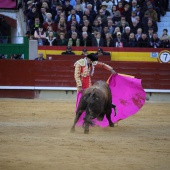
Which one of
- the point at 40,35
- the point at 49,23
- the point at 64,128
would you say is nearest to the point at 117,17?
the point at 49,23

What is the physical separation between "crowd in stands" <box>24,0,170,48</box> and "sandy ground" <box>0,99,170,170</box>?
359cm

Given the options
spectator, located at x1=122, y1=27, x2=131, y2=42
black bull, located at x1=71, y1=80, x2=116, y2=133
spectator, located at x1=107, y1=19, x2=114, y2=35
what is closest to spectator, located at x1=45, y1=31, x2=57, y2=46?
spectator, located at x1=107, y1=19, x2=114, y2=35

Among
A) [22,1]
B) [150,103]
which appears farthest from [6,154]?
[22,1]

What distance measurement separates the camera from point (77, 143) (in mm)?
8750

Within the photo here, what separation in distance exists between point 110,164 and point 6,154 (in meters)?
1.29

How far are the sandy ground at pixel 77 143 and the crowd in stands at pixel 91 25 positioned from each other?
3589 mm

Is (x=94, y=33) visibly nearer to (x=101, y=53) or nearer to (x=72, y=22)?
(x=101, y=53)

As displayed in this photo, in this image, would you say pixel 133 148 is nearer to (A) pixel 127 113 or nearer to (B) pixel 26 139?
(B) pixel 26 139

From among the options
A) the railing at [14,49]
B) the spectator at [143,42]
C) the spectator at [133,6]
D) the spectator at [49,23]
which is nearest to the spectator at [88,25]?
the spectator at [49,23]

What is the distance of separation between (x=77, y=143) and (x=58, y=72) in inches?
290

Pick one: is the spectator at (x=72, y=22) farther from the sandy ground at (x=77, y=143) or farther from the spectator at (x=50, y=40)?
the sandy ground at (x=77, y=143)

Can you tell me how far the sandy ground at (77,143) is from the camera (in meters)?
7.30

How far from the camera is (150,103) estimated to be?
15.5m

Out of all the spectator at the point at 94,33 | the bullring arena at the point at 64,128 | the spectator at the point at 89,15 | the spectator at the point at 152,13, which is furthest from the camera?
the spectator at the point at 152,13
